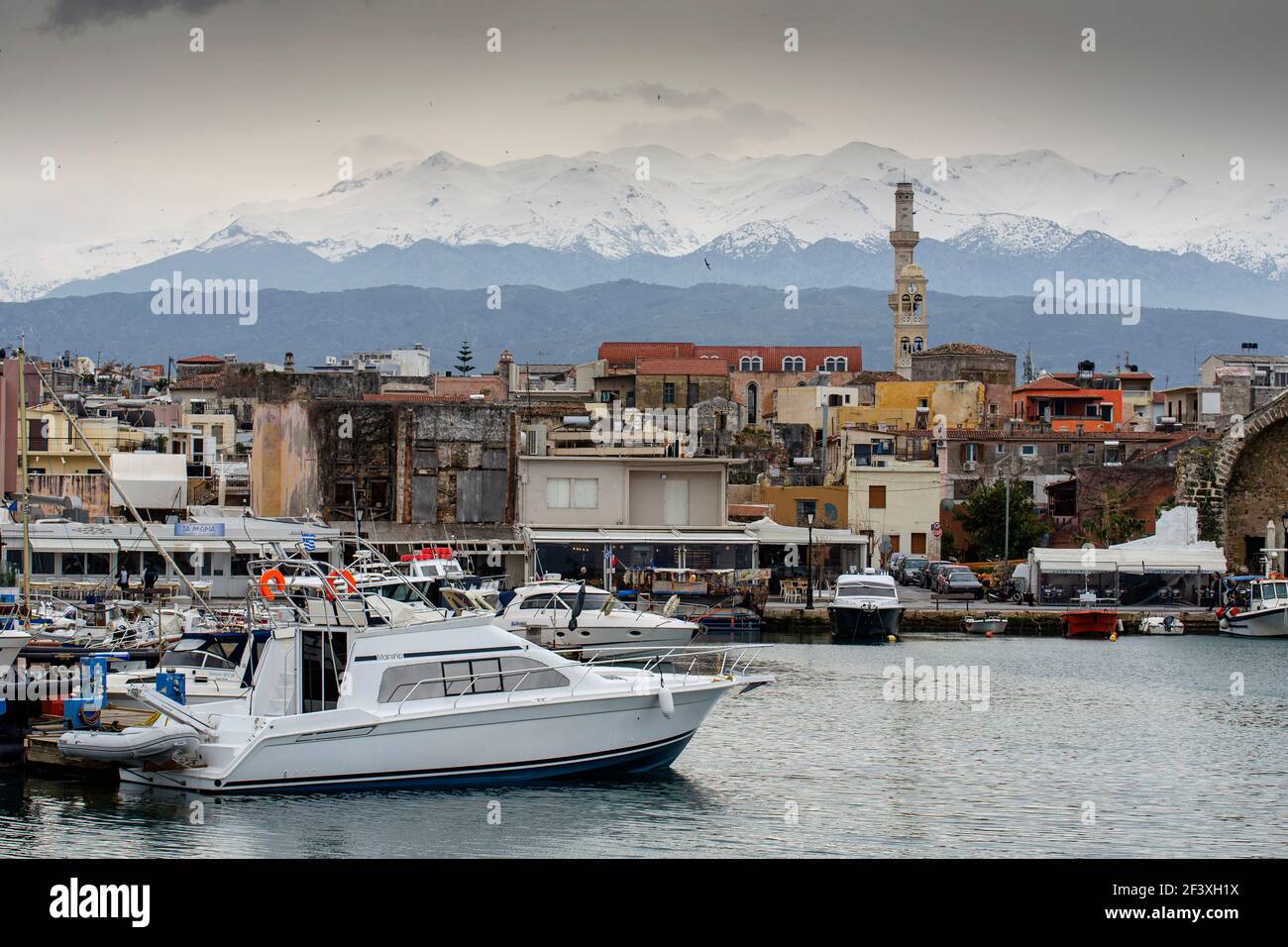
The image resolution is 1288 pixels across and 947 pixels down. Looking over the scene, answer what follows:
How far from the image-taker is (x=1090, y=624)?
51.2m

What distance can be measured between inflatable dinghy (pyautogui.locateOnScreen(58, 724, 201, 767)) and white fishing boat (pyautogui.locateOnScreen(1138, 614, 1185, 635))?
35247mm

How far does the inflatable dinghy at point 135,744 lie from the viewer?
78.2ft

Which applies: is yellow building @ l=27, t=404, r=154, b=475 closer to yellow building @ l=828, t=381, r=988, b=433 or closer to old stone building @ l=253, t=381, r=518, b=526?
old stone building @ l=253, t=381, r=518, b=526

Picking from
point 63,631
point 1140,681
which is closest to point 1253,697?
point 1140,681

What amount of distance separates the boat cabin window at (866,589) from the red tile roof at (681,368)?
47682 mm

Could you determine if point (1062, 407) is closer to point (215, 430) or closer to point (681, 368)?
point (681, 368)

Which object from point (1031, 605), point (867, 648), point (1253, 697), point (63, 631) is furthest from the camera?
point (1031, 605)

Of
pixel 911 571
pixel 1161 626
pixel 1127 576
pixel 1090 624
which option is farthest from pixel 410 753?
pixel 911 571

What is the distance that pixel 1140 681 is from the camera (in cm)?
3919

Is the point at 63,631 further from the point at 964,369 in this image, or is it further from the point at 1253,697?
the point at 964,369

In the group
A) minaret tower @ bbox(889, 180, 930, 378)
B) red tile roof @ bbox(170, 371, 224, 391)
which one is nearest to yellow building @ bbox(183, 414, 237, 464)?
red tile roof @ bbox(170, 371, 224, 391)

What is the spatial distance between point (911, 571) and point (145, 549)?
27.7 metres

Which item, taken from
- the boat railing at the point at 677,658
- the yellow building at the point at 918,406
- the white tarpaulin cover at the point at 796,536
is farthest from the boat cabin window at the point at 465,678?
the yellow building at the point at 918,406
